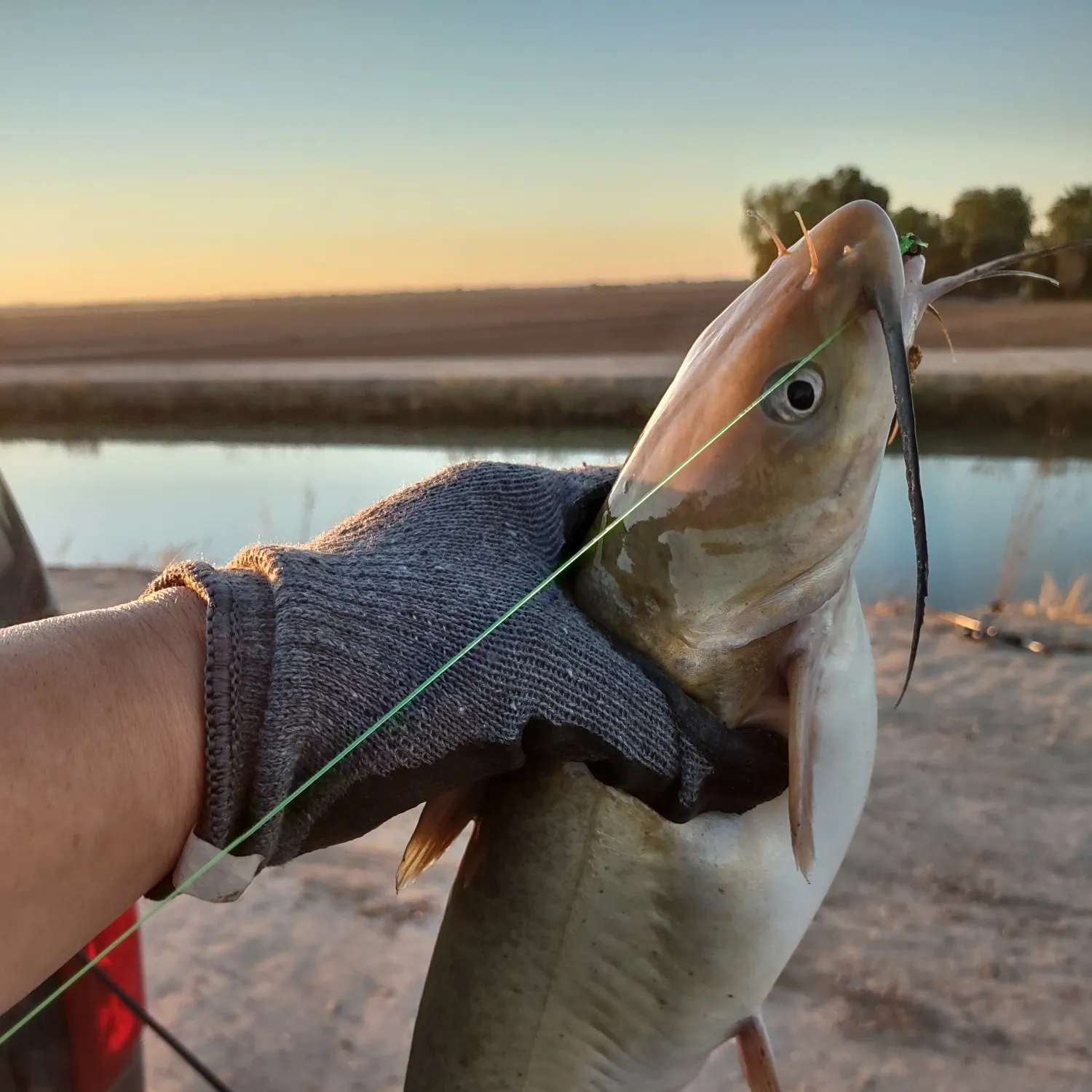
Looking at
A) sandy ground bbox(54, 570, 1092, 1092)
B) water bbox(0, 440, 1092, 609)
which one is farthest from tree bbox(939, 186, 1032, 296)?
sandy ground bbox(54, 570, 1092, 1092)

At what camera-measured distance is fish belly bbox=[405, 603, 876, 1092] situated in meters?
1.44

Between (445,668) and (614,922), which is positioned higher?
(445,668)

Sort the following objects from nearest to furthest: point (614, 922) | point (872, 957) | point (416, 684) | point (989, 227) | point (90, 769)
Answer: point (90, 769), point (416, 684), point (614, 922), point (872, 957), point (989, 227)

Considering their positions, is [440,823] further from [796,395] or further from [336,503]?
[336,503]

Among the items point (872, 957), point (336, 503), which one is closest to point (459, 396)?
point (336, 503)

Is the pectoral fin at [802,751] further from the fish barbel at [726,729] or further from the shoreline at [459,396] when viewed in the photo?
the shoreline at [459,396]

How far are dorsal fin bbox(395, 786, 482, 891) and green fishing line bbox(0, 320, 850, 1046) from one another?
0.41 meters

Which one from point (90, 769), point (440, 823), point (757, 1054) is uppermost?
point (90, 769)

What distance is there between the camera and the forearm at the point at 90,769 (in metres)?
0.84

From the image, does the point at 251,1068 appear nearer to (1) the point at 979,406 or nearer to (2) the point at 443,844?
(2) the point at 443,844

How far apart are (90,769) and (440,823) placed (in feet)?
2.35

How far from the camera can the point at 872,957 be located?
257 cm

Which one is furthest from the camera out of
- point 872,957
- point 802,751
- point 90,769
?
point 872,957

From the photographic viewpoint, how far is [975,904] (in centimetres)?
276
